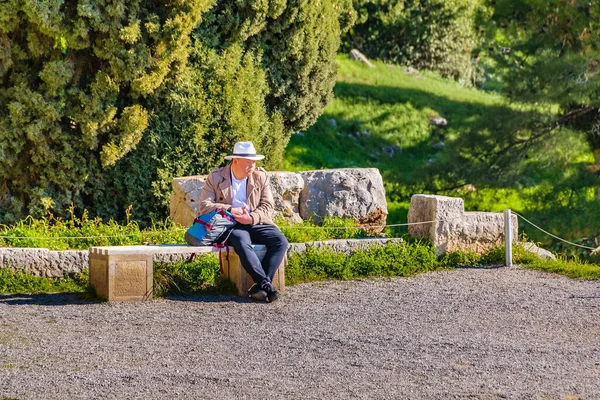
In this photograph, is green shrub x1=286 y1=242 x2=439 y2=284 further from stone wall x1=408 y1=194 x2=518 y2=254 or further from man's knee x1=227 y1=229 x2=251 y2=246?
man's knee x1=227 y1=229 x2=251 y2=246

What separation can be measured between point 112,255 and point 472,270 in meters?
3.91

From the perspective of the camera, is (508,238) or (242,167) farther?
(508,238)

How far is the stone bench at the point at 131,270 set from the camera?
840 centimetres

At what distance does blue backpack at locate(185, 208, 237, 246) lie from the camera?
8.77 m

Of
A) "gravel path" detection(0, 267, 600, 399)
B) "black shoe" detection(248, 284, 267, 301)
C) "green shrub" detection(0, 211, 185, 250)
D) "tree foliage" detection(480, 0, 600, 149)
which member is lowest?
"gravel path" detection(0, 267, 600, 399)

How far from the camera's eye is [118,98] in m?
11.0

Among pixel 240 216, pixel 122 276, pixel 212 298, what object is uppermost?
pixel 240 216

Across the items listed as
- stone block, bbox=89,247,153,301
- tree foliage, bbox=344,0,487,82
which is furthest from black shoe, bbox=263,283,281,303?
tree foliage, bbox=344,0,487,82

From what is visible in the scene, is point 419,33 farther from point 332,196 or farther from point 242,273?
point 242,273

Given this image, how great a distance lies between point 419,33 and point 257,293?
19457 mm

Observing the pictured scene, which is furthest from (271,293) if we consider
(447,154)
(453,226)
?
(447,154)

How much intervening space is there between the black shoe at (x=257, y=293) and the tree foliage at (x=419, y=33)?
17781 mm

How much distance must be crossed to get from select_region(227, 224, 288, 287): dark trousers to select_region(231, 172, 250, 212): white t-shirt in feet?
0.67

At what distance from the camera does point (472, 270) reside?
10305mm
